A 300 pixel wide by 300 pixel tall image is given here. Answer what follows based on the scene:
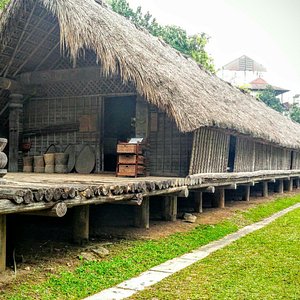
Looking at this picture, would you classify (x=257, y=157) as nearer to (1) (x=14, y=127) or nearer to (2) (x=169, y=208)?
(2) (x=169, y=208)

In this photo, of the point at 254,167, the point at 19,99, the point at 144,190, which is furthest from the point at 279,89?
the point at 144,190

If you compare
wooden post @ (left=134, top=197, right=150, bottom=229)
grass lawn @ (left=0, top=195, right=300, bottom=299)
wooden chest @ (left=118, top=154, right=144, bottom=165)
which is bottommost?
grass lawn @ (left=0, top=195, right=300, bottom=299)

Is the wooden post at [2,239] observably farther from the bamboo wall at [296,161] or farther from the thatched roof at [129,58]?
the bamboo wall at [296,161]

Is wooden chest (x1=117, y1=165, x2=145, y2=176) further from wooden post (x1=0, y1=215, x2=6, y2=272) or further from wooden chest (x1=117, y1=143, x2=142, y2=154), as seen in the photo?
wooden post (x1=0, y1=215, x2=6, y2=272)

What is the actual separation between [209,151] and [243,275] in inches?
194

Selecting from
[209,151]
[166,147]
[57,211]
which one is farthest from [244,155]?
[57,211]

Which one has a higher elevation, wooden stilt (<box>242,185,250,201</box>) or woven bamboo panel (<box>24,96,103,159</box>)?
woven bamboo panel (<box>24,96,103,159</box>)

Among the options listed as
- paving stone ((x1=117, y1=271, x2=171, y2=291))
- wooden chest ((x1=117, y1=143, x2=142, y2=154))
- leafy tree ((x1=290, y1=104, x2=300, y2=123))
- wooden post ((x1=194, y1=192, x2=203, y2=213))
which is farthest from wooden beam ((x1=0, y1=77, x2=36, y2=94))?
leafy tree ((x1=290, y1=104, x2=300, y2=123))

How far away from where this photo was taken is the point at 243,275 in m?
5.17

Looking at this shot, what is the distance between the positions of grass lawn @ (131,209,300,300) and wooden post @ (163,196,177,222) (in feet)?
5.74

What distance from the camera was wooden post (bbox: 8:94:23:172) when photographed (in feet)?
34.7

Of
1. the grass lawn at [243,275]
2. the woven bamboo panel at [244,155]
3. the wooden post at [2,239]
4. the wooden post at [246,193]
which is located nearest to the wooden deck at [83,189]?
the wooden post at [2,239]

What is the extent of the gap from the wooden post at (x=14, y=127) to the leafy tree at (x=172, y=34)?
1315 centimetres

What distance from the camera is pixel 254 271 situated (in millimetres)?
5363
